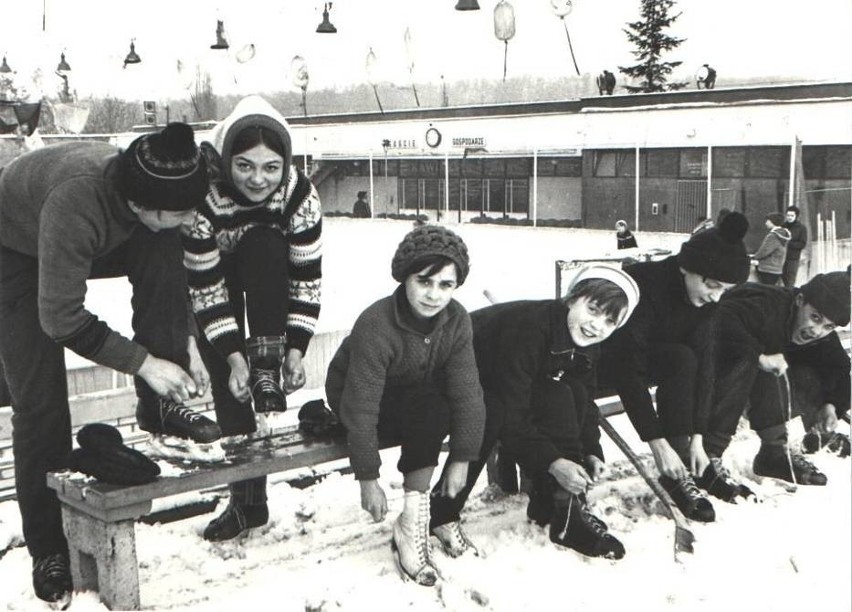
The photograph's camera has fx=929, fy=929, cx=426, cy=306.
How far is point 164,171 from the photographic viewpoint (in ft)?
6.90

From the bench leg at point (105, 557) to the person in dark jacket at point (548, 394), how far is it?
0.87 metres

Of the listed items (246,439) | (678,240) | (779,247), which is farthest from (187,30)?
(678,240)

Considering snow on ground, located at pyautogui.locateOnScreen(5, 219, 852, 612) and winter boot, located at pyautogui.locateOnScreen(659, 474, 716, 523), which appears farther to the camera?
winter boot, located at pyautogui.locateOnScreen(659, 474, 716, 523)

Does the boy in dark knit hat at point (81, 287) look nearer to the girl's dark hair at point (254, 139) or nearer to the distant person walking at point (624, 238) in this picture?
the girl's dark hair at point (254, 139)

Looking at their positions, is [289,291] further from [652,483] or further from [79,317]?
[652,483]

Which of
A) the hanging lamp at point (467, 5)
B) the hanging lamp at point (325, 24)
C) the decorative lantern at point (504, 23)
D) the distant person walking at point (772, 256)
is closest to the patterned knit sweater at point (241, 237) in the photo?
the hanging lamp at point (325, 24)

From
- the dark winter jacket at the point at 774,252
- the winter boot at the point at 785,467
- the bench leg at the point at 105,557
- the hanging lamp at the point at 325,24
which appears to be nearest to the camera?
the bench leg at the point at 105,557

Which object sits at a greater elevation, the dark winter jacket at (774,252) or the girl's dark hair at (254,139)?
the girl's dark hair at (254,139)

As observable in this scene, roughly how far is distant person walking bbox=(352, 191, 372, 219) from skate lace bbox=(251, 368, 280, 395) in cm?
2377

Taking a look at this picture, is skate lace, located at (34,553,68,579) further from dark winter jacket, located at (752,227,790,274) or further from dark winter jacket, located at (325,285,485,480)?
dark winter jacket, located at (752,227,790,274)

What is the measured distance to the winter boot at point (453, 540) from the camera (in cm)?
266

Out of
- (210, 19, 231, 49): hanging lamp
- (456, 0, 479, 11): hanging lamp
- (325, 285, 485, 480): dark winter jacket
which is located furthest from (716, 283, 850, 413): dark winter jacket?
(210, 19, 231, 49): hanging lamp

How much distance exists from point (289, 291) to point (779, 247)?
7828mm

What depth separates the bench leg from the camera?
2.17 meters
